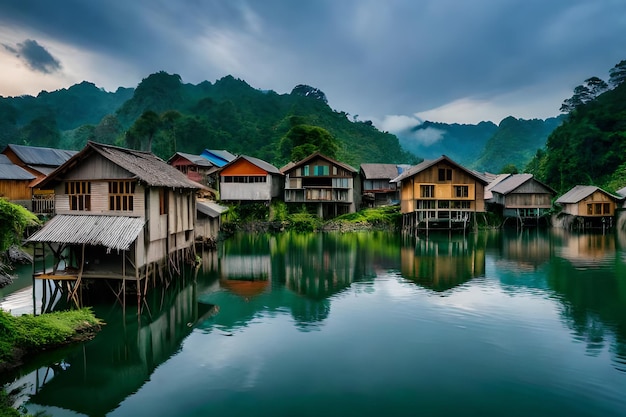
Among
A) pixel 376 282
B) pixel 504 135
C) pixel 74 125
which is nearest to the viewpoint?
pixel 376 282

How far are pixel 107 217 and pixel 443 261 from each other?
2333cm

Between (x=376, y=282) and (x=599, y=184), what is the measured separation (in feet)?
177

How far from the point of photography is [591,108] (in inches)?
2758

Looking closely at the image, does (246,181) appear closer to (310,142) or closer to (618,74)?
(310,142)

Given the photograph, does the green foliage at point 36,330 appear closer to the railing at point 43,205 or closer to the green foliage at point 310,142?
the railing at point 43,205

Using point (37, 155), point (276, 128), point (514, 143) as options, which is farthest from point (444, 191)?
point (514, 143)

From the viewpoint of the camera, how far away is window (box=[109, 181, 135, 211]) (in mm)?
19641

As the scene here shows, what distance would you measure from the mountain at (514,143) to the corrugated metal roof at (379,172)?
236 ft

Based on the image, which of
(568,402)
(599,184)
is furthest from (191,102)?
(568,402)

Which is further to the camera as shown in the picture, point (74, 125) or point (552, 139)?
point (74, 125)

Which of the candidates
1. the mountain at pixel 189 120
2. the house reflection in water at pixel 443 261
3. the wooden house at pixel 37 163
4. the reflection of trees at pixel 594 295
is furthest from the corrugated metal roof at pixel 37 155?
the reflection of trees at pixel 594 295

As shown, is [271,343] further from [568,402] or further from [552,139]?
[552,139]

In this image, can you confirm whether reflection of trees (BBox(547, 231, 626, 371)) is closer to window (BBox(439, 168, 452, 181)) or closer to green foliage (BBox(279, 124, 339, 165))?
window (BBox(439, 168, 452, 181))

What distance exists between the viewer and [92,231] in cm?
1855
